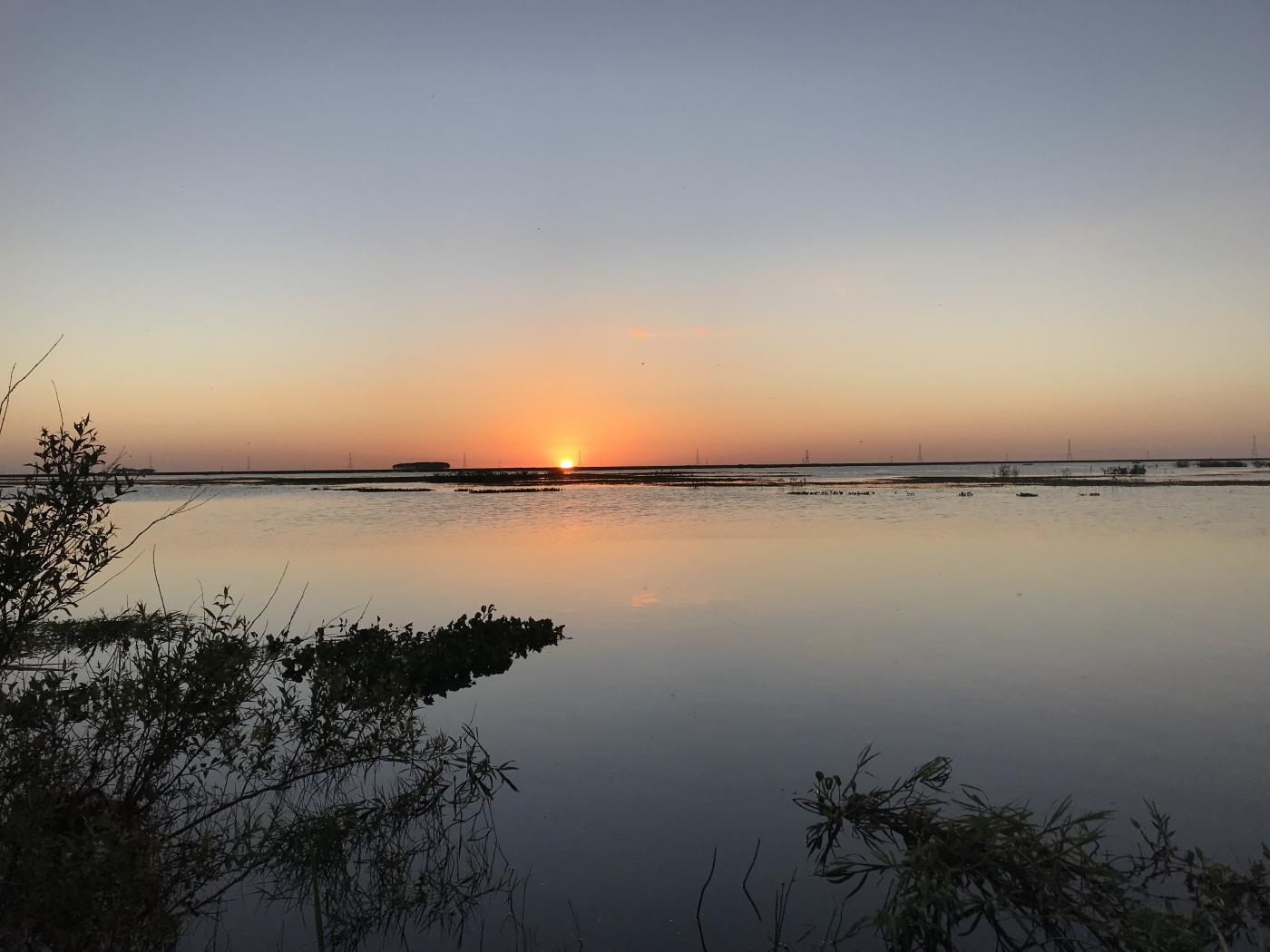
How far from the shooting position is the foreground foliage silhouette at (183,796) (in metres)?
5.21

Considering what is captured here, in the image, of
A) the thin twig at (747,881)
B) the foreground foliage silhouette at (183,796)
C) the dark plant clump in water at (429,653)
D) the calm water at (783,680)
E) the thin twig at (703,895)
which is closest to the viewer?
the foreground foliage silhouette at (183,796)

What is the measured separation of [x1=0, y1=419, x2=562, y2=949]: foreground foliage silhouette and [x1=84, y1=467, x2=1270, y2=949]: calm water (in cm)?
67

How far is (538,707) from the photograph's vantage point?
12359 millimetres

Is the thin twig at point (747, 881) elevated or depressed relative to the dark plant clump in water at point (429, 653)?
depressed

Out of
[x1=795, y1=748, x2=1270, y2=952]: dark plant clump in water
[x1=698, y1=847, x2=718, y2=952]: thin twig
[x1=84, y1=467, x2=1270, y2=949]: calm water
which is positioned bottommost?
[x1=698, y1=847, x2=718, y2=952]: thin twig

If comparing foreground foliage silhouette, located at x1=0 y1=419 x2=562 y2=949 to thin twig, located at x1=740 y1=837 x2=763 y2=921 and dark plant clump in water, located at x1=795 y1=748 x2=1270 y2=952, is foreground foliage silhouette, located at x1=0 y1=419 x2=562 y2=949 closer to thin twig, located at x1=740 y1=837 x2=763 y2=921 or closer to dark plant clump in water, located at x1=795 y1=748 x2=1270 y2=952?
thin twig, located at x1=740 y1=837 x2=763 y2=921

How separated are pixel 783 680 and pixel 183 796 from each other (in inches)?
355

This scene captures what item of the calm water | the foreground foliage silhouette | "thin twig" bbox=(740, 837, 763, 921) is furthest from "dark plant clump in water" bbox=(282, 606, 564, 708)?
"thin twig" bbox=(740, 837, 763, 921)

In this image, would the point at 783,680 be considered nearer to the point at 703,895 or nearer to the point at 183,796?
the point at 703,895

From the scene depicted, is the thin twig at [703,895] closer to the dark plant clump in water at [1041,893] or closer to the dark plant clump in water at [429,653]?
the dark plant clump in water at [1041,893]

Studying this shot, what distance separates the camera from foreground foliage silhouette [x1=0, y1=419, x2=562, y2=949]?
521 cm

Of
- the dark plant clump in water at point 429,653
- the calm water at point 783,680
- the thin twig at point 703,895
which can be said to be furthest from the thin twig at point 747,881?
the dark plant clump in water at point 429,653

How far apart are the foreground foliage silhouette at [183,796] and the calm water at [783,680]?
67cm

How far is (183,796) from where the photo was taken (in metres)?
8.78
